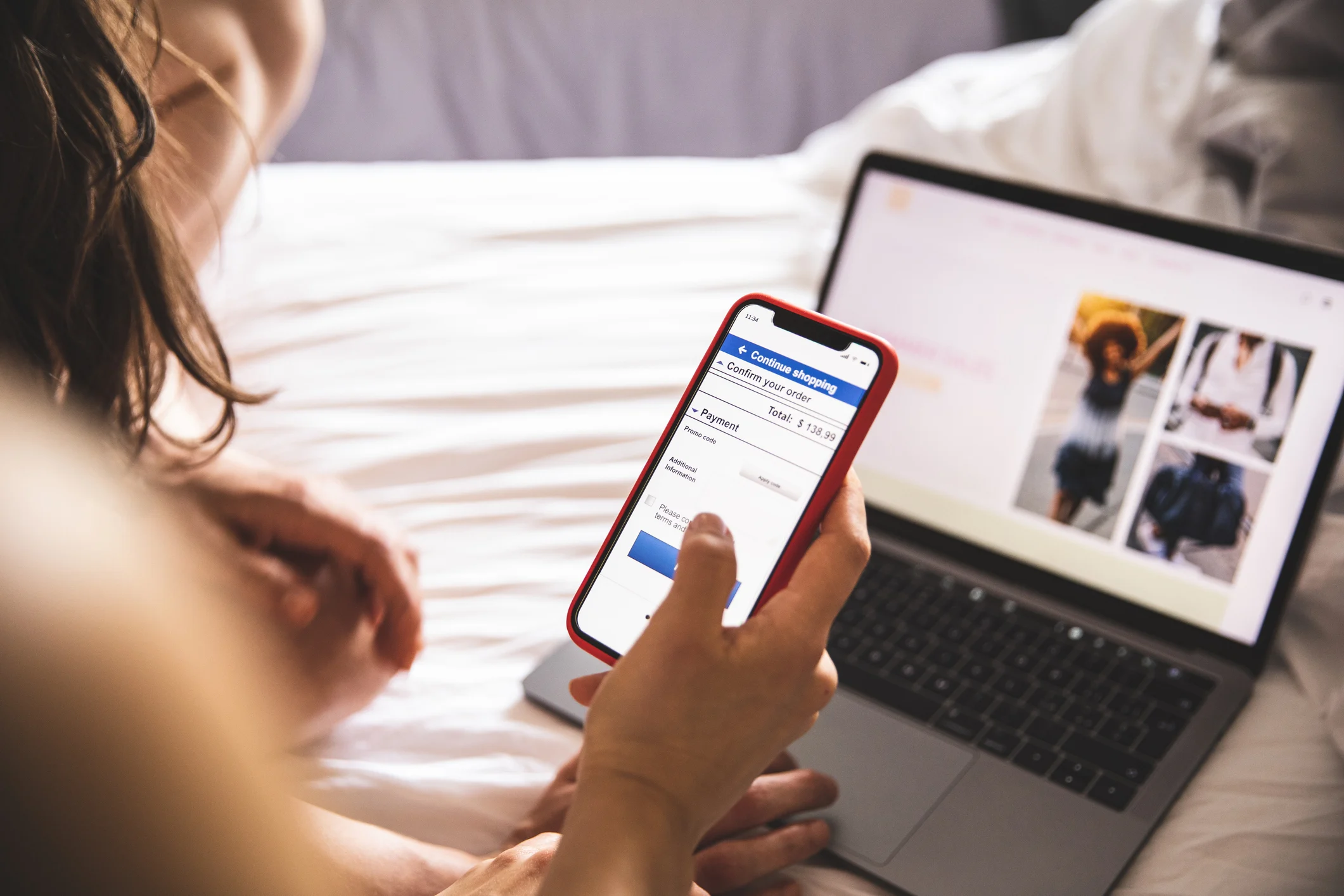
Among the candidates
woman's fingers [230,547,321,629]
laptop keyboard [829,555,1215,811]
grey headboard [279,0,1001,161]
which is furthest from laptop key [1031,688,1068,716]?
grey headboard [279,0,1001,161]

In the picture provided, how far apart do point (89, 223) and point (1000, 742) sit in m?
0.61

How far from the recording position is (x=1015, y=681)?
0.69 meters

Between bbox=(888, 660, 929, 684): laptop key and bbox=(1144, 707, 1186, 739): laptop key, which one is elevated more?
bbox=(1144, 707, 1186, 739): laptop key

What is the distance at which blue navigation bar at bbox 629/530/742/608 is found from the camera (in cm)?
52

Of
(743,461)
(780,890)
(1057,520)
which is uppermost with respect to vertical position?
(743,461)

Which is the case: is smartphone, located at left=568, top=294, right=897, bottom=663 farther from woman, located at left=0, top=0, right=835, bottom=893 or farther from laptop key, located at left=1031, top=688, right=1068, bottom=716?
laptop key, located at left=1031, top=688, right=1068, bottom=716

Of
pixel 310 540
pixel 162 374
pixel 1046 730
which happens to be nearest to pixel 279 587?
pixel 310 540

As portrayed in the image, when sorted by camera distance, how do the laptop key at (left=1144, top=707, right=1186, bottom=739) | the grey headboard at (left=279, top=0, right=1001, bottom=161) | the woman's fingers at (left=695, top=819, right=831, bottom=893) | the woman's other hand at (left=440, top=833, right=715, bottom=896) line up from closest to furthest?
the woman's other hand at (left=440, top=833, right=715, bottom=896)
the woman's fingers at (left=695, top=819, right=831, bottom=893)
the laptop key at (left=1144, top=707, right=1186, bottom=739)
the grey headboard at (left=279, top=0, right=1001, bottom=161)

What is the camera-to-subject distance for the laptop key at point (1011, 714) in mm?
661

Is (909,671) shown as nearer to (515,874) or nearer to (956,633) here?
(956,633)

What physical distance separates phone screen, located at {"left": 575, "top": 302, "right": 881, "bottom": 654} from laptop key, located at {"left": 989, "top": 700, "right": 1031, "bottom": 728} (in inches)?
9.7

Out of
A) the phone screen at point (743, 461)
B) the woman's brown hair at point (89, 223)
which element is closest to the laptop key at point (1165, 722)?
the phone screen at point (743, 461)

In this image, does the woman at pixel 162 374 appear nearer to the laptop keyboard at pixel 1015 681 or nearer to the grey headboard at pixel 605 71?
the laptop keyboard at pixel 1015 681

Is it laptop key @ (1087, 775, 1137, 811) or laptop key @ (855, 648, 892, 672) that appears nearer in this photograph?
laptop key @ (1087, 775, 1137, 811)
